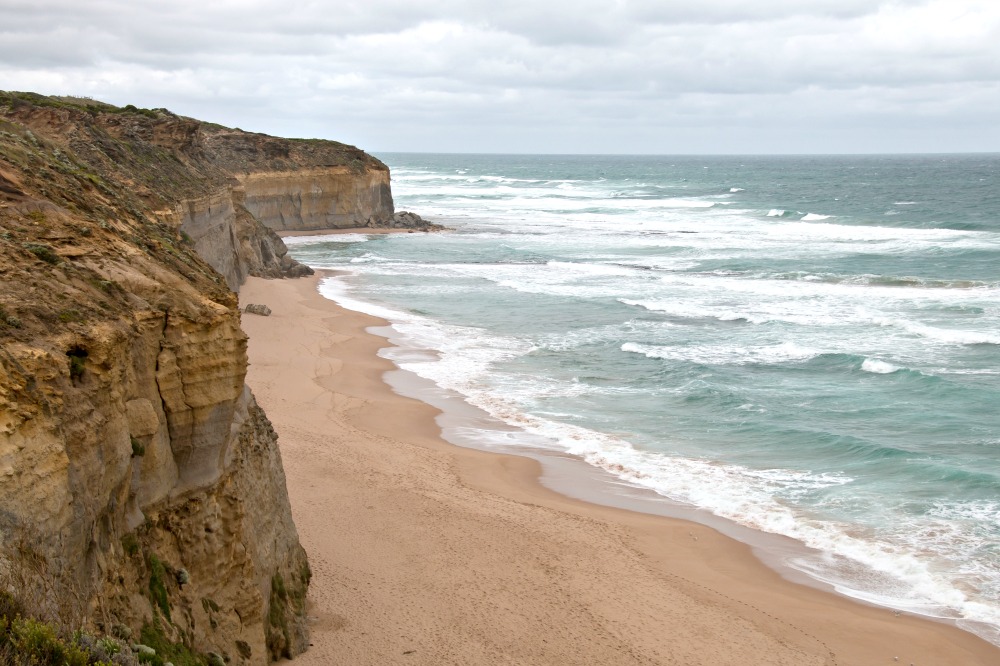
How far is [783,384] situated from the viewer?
22812 millimetres

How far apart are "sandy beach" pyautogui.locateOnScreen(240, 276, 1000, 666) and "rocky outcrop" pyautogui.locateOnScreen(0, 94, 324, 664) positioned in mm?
1373

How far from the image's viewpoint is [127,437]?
6992mm

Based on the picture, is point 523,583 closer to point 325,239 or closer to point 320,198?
point 325,239

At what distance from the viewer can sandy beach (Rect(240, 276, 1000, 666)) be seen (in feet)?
34.1

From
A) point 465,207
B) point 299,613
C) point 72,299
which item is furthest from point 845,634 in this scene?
point 465,207

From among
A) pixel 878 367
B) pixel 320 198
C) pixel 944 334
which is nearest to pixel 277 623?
pixel 878 367

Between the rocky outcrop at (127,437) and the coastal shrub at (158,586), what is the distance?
16 millimetres

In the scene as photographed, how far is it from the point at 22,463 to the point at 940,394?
20389 millimetres

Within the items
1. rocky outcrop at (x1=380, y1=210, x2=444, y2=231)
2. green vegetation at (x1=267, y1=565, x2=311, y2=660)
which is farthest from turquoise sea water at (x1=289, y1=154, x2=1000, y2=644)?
green vegetation at (x1=267, y1=565, x2=311, y2=660)

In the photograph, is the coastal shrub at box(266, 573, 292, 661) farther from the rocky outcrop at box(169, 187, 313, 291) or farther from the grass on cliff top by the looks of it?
the grass on cliff top

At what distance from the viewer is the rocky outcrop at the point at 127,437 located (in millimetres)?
5883

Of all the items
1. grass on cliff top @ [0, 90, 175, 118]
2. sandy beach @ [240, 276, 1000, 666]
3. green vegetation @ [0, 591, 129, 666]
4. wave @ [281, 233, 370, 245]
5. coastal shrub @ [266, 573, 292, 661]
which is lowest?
sandy beach @ [240, 276, 1000, 666]

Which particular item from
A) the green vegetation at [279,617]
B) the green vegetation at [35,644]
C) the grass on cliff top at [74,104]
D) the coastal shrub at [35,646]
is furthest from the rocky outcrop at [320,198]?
the coastal shrub at [35,646]

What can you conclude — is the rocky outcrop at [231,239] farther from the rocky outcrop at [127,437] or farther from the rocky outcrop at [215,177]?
the rocky outcrop at [127,437]
